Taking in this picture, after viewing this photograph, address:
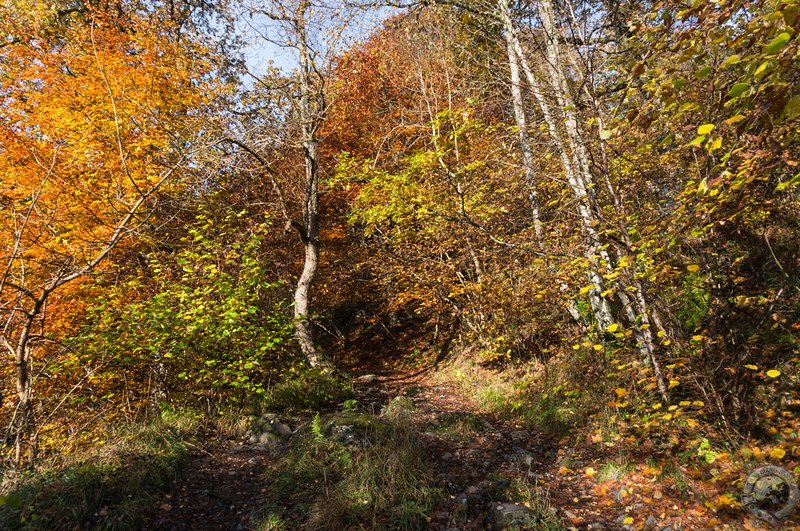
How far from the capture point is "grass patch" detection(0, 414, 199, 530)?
318 centimetres

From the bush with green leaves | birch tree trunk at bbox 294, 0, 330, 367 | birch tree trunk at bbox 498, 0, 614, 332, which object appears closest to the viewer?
birch tree trunk at bbox 498, 0, 614, 332

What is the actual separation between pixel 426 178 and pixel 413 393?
181 inches

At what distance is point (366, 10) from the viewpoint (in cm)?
854

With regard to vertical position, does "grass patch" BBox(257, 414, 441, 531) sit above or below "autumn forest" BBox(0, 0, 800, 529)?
below

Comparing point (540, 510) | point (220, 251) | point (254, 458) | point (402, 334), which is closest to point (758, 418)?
point (540, 510)

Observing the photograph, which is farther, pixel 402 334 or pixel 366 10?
pixel 402 334

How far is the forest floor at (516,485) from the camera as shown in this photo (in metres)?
3.38

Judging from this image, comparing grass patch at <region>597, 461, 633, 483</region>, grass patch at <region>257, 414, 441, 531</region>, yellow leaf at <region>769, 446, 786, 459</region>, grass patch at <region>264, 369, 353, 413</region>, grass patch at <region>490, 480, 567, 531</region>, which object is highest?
grass patch at <region>264, 369, 353, 413</region>

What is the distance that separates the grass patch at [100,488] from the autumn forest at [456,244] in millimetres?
40

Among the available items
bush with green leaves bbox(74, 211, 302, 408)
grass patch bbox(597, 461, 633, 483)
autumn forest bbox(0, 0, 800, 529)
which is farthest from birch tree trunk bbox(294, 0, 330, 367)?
grass patch bbox(597, 461, 633, 483)

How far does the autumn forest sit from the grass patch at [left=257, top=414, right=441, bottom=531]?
3.2 inches

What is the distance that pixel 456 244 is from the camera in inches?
356

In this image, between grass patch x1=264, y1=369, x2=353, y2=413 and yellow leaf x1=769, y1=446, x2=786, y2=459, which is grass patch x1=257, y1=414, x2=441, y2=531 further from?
yellow leaf x1=769, y1=446, x2=786, y2=459

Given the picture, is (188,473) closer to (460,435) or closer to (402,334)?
(460,435)
